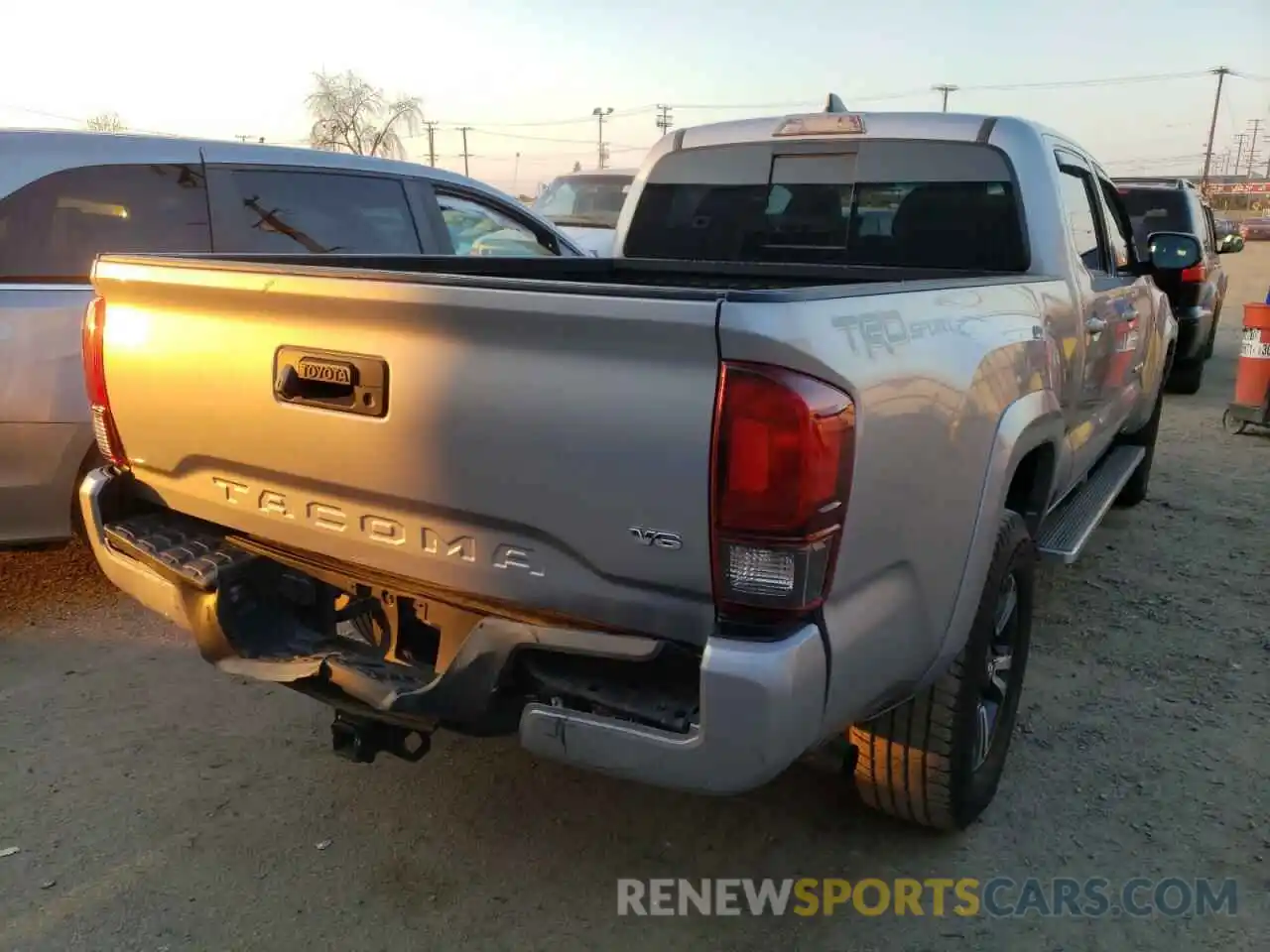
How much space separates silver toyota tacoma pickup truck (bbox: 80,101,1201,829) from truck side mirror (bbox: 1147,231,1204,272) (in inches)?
71.0

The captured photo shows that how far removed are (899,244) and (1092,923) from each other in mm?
2388

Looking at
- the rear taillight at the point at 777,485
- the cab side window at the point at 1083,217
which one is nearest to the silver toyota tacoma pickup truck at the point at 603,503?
the rear taillight at the point at 777,485

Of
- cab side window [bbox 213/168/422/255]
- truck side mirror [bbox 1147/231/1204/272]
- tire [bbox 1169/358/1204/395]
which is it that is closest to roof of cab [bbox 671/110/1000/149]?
truck side mirror [bbox 1147/231/1204/272]

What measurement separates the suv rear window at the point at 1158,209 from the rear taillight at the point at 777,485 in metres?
9.56

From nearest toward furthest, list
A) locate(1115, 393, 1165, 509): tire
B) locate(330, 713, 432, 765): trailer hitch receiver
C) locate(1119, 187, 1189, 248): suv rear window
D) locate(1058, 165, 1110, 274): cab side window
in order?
locate(330, 713, 432, 765): trailer hitch receiver
locate(1058, 165, 1110, 274): cab side window
locate(1115, 393, 1165, 509): tire
locate(1119, 187, 1189, 248): suv rear window

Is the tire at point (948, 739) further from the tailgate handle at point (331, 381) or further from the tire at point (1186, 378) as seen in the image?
the tire at point (1186, 378)

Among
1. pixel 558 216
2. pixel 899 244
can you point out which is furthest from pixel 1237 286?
pixel 899 244

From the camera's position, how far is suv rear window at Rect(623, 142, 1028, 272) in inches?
142

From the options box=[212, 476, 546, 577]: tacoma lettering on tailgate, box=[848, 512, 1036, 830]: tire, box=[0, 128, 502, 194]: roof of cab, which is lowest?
box=[848, 512, 1036, 830]: tire

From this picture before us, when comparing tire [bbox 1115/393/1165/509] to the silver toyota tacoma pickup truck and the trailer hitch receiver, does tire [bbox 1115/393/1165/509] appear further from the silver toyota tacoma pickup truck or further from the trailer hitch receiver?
the trailer hitch receiver

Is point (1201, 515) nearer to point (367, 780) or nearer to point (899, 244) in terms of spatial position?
point (899, 244)

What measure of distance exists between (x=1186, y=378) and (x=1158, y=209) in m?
1.73

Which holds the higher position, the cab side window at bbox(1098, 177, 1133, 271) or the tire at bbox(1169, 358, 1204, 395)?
the cab side window at bbox(1098, 177, 1133, 271)

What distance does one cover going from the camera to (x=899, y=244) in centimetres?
386
